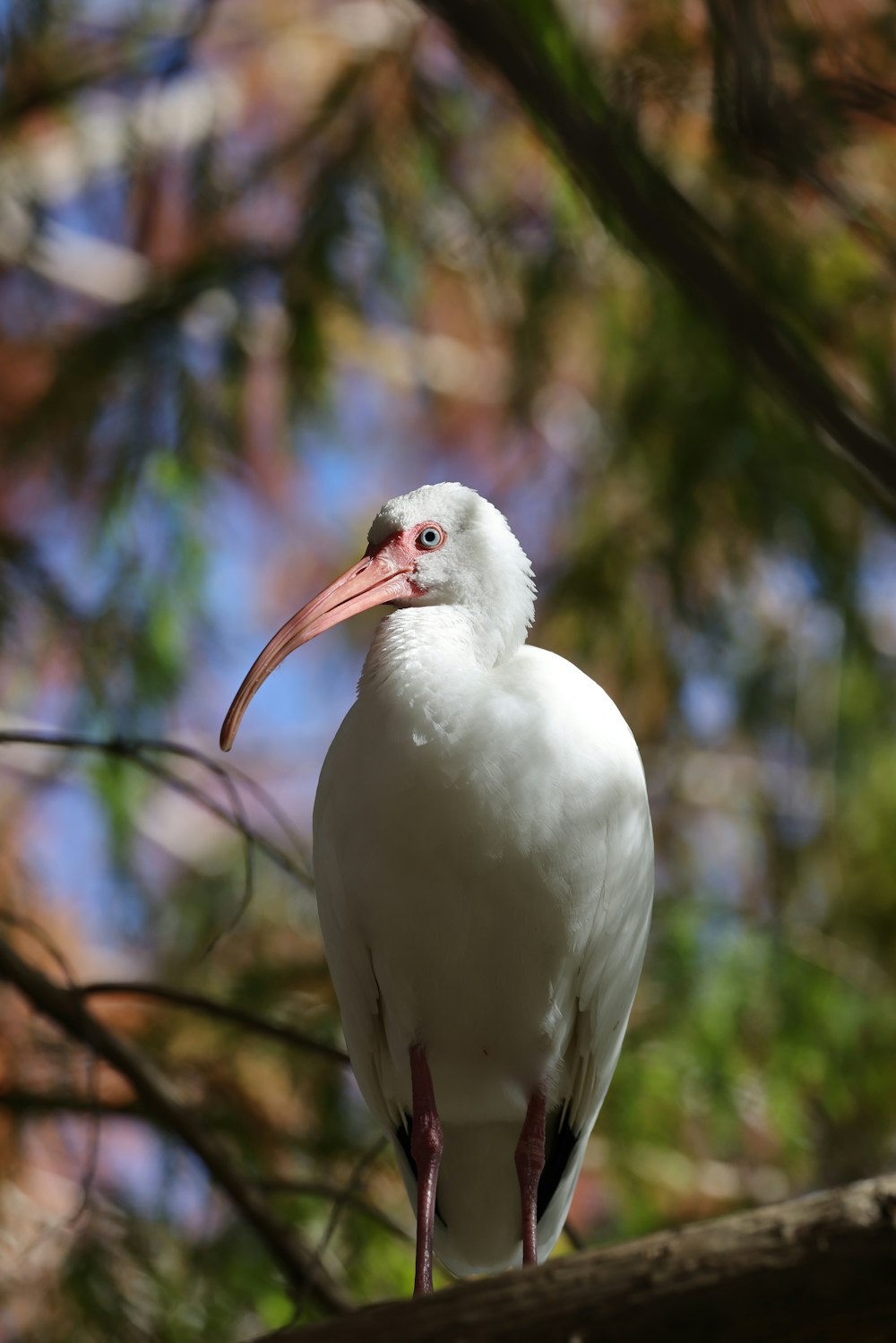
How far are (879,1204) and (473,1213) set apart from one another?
1.82 meters

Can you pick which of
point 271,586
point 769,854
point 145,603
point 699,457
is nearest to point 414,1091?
point 145,603

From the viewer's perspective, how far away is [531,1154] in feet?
9.99

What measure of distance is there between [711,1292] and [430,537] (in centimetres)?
184

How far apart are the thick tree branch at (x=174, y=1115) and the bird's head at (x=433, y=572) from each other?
2.93ft

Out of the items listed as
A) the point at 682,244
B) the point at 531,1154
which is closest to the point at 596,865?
the point at 531,1154

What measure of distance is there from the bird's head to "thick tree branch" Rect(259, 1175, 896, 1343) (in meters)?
1.57

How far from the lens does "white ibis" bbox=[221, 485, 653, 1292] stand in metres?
2.76

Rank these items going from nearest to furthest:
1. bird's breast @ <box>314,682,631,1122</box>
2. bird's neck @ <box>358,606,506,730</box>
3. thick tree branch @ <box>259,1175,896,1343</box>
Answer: thick tree branch @ <box>259,1175,896,1343</box> < bird's breast @ <box>314,682,631,1122</box> < bird's neck @ <box>358,606,506,730</box>

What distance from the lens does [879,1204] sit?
67.4 inches

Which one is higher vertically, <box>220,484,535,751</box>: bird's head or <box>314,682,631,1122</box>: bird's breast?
<box>220,484,535,751</box>: bird's head

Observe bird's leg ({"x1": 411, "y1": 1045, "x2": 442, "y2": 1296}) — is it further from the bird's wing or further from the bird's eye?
the bird's eye

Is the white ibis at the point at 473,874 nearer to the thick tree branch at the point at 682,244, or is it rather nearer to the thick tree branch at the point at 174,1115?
the thick tree branch at the point at 174,1115

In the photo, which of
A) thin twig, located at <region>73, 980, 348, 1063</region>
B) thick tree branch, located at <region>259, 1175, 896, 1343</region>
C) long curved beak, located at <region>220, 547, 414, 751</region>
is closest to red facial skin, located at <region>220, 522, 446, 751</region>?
long curved beak, located at <region>220, 547, 414, 751</region>

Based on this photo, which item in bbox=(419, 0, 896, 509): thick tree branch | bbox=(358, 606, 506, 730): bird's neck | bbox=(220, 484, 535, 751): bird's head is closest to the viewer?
bbox=(419, 0, 896, 509): thick tree branch
